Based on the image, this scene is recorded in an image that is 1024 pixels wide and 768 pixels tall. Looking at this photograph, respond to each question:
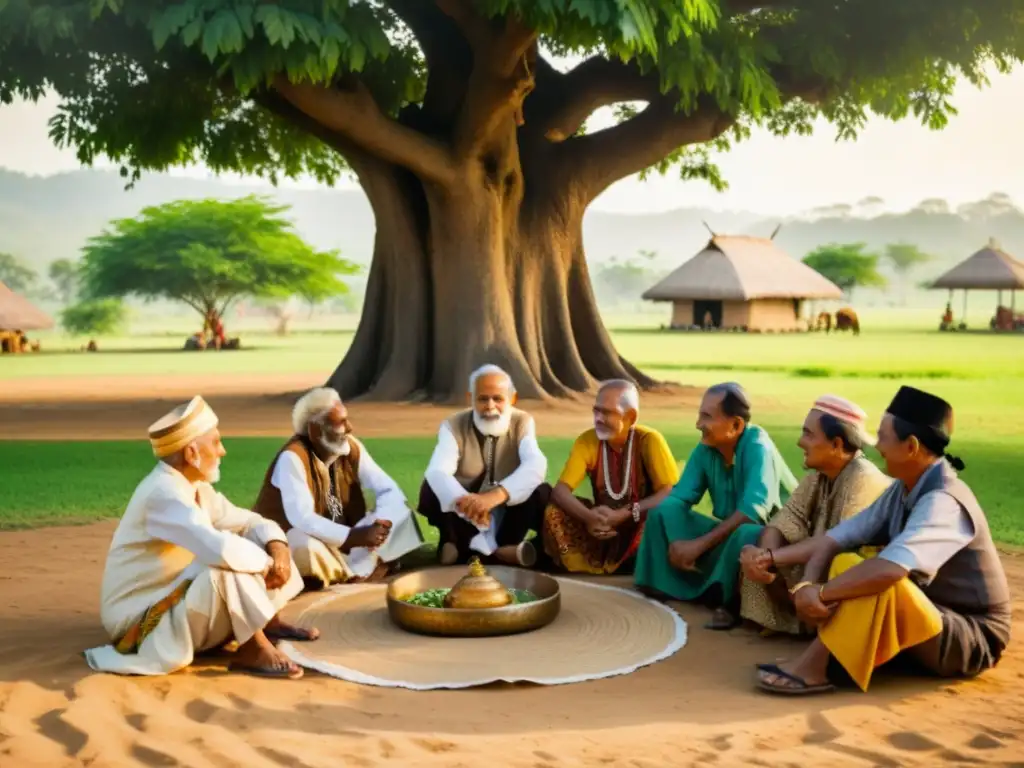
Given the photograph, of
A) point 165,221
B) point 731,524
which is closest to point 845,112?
point 731,524

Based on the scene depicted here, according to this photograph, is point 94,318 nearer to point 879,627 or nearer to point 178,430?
point 178,430

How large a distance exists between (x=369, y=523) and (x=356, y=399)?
10.8 m

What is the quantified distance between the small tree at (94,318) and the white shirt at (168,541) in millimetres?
47548

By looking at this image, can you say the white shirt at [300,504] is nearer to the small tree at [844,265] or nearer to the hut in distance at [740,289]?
the hut in distance at [740,289]

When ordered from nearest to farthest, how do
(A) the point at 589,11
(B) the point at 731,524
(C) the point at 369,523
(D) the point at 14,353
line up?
(B) the point at 731,524 → (C) the point at 369,523 → (A) the point at 589,11 → (D) the point at 14,353

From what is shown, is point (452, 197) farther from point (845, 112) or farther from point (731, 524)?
point (731, 524)

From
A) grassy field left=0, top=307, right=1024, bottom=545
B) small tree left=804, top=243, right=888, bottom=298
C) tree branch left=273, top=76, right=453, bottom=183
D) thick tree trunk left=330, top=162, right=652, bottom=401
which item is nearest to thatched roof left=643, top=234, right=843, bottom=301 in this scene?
grassy field left=0, top=307, right=1024, bottom=545

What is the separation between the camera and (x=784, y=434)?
1302cm

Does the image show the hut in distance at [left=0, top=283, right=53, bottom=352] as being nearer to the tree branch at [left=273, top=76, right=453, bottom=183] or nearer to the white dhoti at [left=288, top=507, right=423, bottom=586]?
the tree branch at [left=273, top=76, right=453, bottom=183]

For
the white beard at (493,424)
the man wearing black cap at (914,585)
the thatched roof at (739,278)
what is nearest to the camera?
the man wearing black cap at (914,585)

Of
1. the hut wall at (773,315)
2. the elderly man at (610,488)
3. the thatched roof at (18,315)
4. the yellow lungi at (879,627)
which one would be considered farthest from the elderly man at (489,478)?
the hut wall at (773,315)

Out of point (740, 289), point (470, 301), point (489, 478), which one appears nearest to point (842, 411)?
point (489, 478)

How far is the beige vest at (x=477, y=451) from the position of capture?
691 centimetres

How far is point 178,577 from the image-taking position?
4.95 meters
